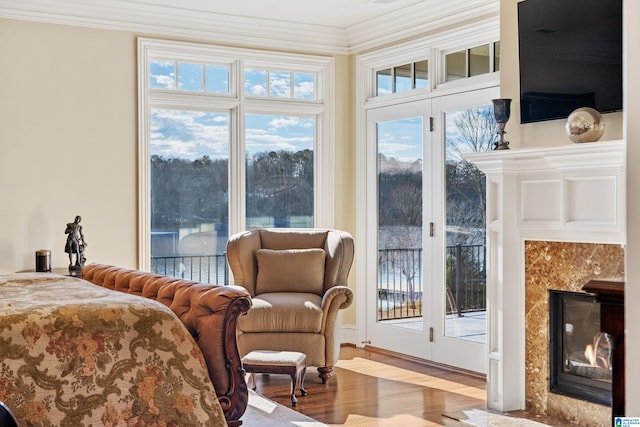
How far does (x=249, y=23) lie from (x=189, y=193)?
4.94 feet

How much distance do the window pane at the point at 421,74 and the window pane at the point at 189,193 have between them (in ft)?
5.33

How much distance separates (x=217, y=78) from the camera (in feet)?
21.2

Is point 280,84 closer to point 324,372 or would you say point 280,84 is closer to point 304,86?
point 304,86

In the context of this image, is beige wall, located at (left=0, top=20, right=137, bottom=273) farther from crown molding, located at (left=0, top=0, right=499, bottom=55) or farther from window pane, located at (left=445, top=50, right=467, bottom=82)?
window pane, located at (left=445, top=50, right=467, bottom=82)

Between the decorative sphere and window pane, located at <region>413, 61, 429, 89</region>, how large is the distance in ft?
7.08

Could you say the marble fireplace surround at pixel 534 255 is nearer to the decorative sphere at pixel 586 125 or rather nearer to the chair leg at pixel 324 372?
the decorative sphere at pixel 586 125

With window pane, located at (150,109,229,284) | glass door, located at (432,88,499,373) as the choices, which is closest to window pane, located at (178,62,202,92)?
window pane, located at (150,109,229,284)

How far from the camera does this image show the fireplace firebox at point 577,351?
13.7ft

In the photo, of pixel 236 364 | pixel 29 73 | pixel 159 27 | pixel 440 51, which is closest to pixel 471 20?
pixel 440 51

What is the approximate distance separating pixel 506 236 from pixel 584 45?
1.15 meters

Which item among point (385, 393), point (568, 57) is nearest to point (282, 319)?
point (385, 393)

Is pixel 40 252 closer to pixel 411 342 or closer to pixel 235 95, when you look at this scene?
pixel 235 95

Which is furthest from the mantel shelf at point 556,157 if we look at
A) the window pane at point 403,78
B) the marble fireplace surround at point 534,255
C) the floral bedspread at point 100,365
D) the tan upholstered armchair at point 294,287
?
the floral bedspread at point 100,365

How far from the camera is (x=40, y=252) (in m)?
5.41
